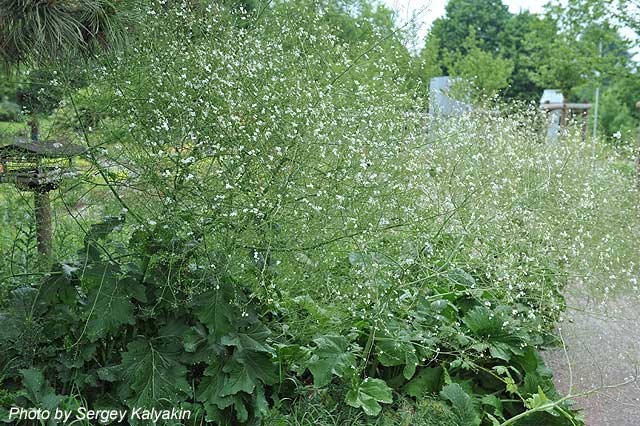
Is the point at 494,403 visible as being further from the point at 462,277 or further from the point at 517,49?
the point at 517,49

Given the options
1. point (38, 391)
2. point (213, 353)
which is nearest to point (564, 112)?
point (213, 353)

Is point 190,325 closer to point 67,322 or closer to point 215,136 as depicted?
point 67,322

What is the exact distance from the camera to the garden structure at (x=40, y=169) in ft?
10.3

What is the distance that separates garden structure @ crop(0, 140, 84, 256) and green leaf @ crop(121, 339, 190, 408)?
0.85 m

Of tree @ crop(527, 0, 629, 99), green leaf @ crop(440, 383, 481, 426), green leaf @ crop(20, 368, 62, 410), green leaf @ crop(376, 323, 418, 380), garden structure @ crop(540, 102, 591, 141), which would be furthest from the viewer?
tree @ crop(527, 0, 629, 99)

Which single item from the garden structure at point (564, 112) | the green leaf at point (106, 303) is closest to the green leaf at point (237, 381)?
the green leaf at point (106, 303)

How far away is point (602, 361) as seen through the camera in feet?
14.6

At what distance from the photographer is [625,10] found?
10.4 m

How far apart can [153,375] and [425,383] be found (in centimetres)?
147

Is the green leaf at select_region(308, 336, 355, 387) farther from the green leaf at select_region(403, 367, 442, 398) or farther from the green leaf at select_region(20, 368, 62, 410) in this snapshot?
the green leaf at select_region(20, 368, 62, 410)

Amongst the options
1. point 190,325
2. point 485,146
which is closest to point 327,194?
point 190,325

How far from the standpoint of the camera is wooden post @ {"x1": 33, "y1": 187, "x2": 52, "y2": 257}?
3.43m

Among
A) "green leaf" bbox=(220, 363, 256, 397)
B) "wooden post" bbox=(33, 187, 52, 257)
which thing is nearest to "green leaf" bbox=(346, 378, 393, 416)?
"green leaf" bbox=(220, 363, 256, 397)

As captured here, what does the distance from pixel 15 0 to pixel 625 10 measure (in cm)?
980
